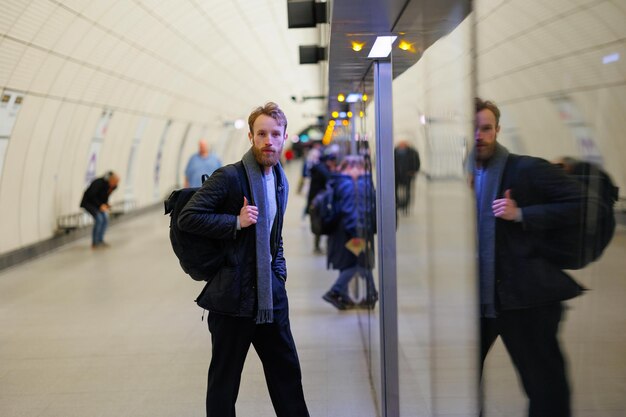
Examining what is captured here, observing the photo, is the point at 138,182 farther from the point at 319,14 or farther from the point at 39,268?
the point at 319,14

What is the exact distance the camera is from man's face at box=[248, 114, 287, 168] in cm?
416

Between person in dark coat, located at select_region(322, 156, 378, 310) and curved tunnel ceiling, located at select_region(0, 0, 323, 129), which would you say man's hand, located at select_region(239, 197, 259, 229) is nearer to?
person in dark coat, located at select_region(322, 156, 378, 310)

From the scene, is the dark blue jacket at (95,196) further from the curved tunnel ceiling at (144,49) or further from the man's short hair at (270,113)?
the man's short hair at (270,113)

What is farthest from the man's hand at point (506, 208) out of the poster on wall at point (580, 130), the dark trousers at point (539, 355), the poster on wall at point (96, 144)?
the poster on wall at point (96, 144)

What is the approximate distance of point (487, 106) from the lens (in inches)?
97.3

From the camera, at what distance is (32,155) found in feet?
54.1

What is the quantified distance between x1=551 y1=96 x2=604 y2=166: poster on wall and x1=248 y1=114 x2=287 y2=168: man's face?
8.23ft

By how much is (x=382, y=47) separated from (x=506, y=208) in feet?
9.20

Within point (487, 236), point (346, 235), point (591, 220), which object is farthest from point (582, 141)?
point (346, 235)

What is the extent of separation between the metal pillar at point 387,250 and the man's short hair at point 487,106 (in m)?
2.51

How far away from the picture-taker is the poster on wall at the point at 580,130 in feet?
5.44

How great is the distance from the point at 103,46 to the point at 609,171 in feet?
53.5

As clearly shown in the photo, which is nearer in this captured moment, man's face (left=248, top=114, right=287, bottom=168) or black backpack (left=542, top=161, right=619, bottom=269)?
black backpack (left=542, top=161, right=619, bottom=269)

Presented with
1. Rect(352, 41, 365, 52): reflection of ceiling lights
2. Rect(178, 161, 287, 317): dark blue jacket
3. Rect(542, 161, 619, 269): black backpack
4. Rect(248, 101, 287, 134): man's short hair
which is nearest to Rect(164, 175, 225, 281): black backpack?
Rect(178, 161, 287, 317): dark blue jacket
